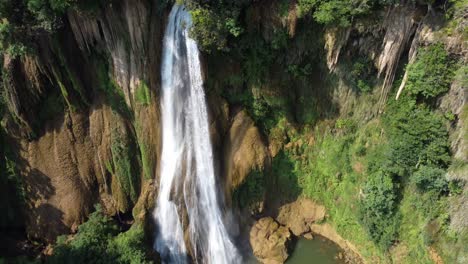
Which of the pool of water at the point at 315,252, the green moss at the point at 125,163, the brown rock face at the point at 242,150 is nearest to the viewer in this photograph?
the green moss at the point at 125,163

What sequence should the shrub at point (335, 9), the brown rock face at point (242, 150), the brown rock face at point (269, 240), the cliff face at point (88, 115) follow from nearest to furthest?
1. the shrub at point (335, 9)
2. the cliff face at point (88, 115)
3. the brown rock face at point (269, 240)
4. the brown rock face at point (242, 150)

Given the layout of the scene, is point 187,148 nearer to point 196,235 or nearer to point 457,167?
point 196,235

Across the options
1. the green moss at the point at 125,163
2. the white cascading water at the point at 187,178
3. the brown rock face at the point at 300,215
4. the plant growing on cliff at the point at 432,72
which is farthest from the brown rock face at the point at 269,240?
the plant growing on cliff at the point at 432,72

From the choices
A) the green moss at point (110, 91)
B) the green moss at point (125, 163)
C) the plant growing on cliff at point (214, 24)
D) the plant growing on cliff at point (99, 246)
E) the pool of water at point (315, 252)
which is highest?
the plant growing on cliff at point (214, 24)

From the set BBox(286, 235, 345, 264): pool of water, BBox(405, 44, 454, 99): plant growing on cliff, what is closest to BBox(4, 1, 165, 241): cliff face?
BBox(286, 235, 345, 264): pool of water

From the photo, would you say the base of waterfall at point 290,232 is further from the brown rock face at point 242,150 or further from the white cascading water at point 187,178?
the brown rock face at point 242,150

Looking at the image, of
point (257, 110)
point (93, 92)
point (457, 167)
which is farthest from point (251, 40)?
point (457, 167)

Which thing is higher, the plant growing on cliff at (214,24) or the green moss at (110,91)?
the plant growing on cliff at (214,24)
